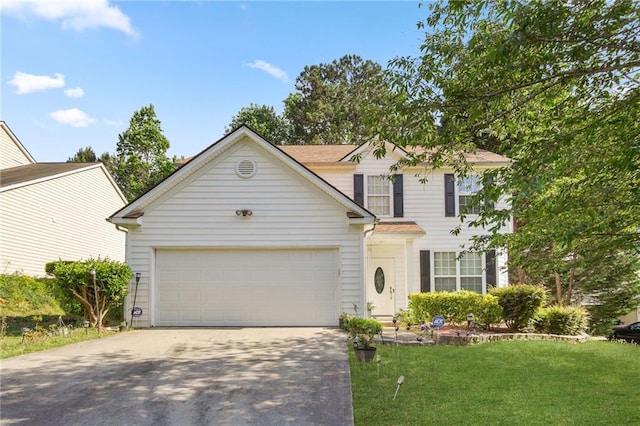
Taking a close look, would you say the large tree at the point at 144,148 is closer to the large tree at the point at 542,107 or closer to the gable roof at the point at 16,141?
the gable roof at the point at 16,141

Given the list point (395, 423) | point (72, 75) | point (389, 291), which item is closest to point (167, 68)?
point (72, 75)

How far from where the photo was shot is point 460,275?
16719 mm

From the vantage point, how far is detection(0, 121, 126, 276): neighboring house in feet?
60.4

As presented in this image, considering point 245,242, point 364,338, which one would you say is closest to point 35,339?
point 245,242

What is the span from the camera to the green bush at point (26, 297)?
14.8 m

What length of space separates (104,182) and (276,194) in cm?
1580

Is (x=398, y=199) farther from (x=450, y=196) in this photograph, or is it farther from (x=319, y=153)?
(x=319, y=153)

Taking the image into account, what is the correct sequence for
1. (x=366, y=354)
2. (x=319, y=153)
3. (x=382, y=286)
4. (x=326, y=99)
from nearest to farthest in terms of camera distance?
(x=366, y=354), (x=382, y=286), (x=319, y=153), (x=326, y=99)

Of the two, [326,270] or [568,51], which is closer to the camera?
[568,51]

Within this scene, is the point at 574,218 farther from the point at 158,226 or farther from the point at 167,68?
the point at 167,68

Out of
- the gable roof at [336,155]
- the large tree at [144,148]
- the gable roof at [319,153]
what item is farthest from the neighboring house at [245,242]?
the large tree at [144,148]

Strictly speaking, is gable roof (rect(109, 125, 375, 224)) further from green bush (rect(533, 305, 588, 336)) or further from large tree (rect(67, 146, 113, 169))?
large tree (rect(67, 146, 113, 169))

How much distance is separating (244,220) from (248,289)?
1884 mm

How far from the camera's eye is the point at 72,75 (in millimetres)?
16672
